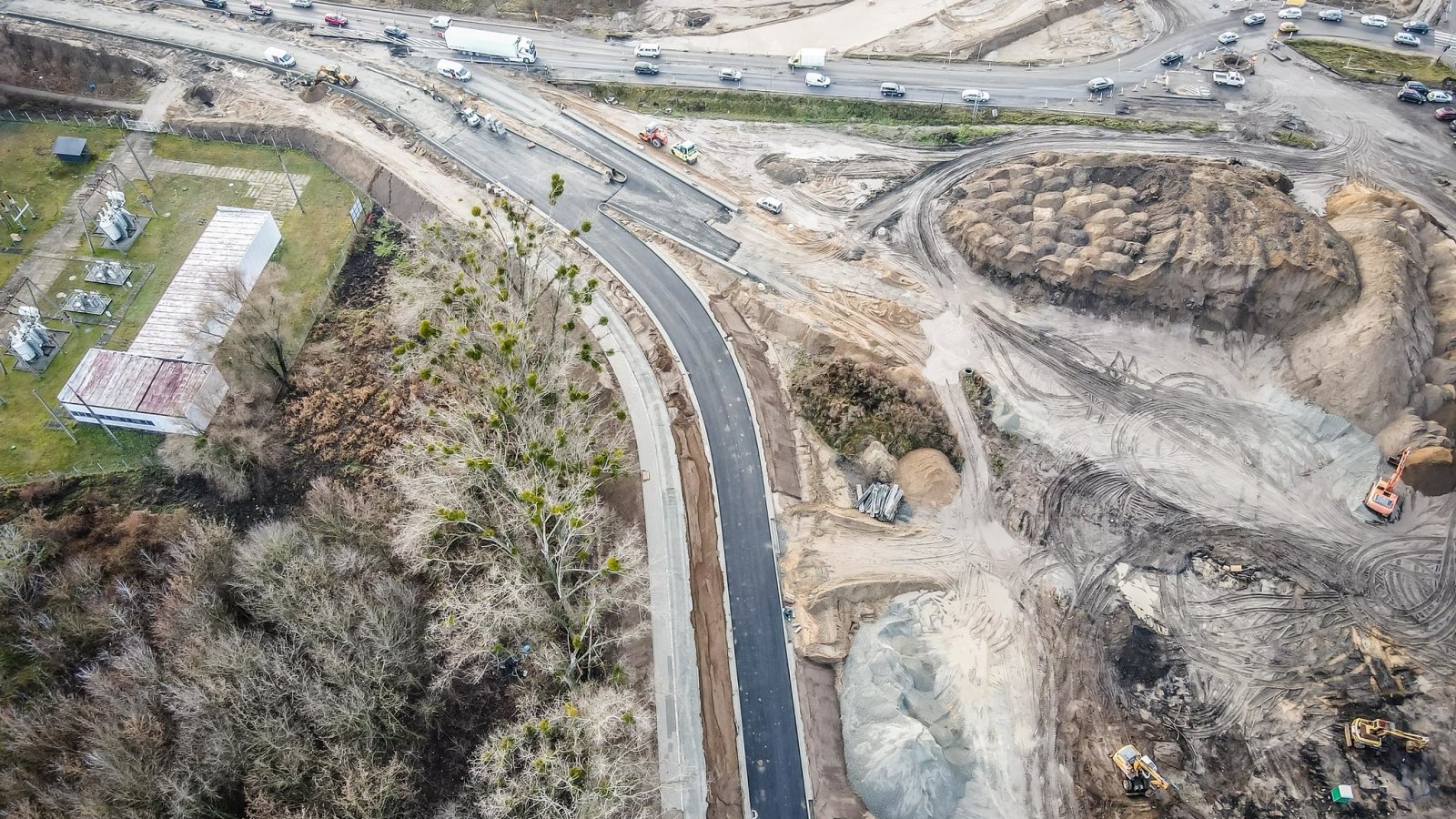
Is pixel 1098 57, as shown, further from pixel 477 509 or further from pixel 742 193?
pixel 477 509

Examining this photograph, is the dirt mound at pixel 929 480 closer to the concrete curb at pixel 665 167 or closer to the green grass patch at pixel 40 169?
the concrete curb at pixel 665 167

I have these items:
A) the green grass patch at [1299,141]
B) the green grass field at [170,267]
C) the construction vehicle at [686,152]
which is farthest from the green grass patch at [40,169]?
the green grass patch at [1299,141]

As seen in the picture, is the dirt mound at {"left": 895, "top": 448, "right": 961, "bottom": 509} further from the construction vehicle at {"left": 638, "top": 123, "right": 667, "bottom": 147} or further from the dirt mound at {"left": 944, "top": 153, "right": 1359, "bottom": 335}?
the construction vehicle at {"left": 638, "top": 123, "right": 667, "bottom": 147}

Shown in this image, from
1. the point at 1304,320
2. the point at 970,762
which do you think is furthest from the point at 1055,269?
the point at 970,762

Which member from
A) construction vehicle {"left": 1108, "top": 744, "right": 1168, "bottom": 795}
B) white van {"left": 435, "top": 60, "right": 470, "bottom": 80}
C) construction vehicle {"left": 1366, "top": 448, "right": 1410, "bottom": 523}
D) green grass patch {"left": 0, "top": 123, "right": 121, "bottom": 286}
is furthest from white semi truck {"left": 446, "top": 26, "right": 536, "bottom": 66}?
construction vehicle {"left": 1366, "top": 448, "right": 1410, "bottom": 523}

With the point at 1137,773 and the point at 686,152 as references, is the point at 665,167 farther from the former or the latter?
the point at 1137,773
